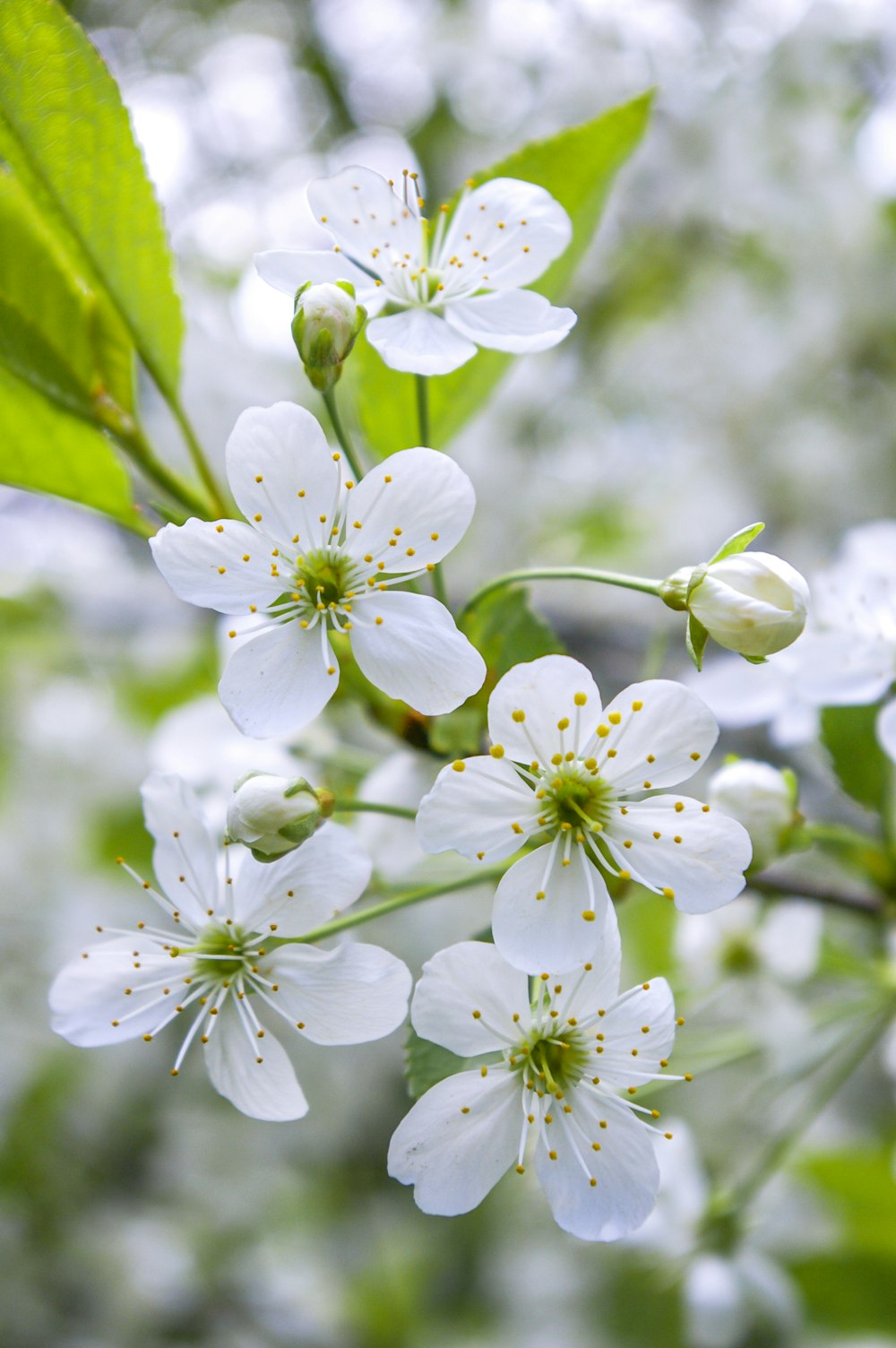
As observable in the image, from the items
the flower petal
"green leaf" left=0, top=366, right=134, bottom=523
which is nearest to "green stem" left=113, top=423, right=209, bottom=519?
"green leaf" left=0, top=366, right=134, bottom=523

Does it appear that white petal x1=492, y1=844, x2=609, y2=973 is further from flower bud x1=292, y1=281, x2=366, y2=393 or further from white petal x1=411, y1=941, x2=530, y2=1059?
flower bud x1=292, y1=281, x2=366, y2=393

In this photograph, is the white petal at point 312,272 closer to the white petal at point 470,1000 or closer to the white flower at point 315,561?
the white flower at point 315,561

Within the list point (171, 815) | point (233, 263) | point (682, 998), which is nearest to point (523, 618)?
point (171, 815)

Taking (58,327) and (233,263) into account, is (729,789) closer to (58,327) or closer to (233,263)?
(58,327)

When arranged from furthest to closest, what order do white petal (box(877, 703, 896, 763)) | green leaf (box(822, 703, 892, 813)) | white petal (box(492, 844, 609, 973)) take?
green leaf (box(822, 703, 892, 813)) < white petal (box(877, 703, 896, 763)) < white petal (box(492, 844, 609, 973))

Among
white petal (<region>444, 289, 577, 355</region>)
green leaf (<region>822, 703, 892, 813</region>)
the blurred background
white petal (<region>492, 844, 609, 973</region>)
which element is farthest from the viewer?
the blurred background

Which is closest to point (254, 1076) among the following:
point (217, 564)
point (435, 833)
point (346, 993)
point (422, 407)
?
point (346, 993)

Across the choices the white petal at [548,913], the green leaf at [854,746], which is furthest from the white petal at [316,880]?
the green leaf at [854,746]
